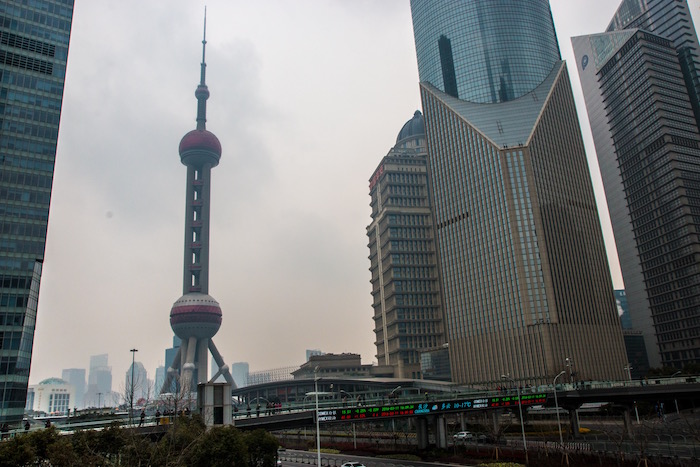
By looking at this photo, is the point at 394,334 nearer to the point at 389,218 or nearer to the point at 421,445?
the point at 389,218

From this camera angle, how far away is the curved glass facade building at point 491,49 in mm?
174750

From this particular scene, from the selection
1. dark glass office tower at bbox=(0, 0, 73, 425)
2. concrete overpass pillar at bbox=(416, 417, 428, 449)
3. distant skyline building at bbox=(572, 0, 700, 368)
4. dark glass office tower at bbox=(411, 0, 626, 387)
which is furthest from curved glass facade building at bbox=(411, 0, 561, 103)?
concrete overpass pillar at bbox=(416, 417, 428, 449)

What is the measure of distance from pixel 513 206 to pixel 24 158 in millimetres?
111473

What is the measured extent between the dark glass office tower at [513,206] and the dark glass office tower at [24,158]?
105017mm

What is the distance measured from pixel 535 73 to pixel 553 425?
11251cm

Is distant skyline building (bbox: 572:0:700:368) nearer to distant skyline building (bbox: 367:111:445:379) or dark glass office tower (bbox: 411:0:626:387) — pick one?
dark glass office tower (bbox: 411:0:626:387)

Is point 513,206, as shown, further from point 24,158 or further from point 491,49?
point 24,158

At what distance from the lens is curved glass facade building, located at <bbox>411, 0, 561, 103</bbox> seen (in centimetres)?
17475

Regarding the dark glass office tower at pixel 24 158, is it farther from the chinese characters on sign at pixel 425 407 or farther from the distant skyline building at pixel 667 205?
the distant skyline building at pixel 667 205

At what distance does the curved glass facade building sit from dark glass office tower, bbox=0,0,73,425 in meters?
112

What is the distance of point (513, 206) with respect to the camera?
5935 inches

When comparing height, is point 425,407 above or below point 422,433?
above

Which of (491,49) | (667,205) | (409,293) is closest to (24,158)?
(409,293)

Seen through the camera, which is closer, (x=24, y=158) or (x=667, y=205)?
(x=24, y=158)
